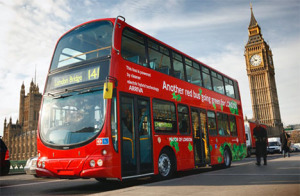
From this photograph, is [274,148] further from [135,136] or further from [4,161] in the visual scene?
[4,161]

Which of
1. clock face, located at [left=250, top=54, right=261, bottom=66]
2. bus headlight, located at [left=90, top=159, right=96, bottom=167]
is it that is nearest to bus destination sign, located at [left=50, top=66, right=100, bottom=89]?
bus headlight, located at [left=90, top=159, right=96, bottom=167]

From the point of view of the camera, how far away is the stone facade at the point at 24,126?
96.8 metres

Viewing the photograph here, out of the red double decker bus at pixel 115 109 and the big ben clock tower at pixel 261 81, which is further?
the big ben clock tower at pixel 261 81

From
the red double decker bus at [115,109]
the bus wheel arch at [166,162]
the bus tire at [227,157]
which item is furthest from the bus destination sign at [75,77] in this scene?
the bus tire at [227,157]

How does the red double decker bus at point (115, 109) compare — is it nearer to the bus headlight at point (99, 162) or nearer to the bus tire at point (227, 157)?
the bus headlight at point (99, 162)

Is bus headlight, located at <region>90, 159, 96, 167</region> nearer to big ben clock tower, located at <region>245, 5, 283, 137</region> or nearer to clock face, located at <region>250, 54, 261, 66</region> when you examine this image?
Answer: big ben clock tower, located at <region>245, 5, 283, 137</region>

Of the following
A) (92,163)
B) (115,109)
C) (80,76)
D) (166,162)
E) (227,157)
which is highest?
(80,76)

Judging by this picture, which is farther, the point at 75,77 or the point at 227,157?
the point at 227,157

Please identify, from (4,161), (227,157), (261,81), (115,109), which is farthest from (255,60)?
(115,109)

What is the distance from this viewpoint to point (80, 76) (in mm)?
6656

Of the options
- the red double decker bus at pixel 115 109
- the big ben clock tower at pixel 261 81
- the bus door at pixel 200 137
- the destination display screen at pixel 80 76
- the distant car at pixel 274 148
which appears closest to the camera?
the red double decker bus at pixel 115 109

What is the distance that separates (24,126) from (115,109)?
11631cm

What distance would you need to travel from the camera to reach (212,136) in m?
10.3

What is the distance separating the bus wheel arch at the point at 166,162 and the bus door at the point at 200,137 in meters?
1.39
